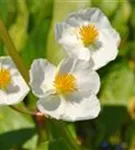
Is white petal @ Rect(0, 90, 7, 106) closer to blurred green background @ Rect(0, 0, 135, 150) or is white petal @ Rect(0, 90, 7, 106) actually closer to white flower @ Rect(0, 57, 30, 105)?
white flower @ Rect(0, 57, 30, 105)

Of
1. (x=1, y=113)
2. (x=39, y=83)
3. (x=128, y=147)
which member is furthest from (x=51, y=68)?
(x=128, y=147)

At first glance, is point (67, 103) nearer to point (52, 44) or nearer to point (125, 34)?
point (52, 44)

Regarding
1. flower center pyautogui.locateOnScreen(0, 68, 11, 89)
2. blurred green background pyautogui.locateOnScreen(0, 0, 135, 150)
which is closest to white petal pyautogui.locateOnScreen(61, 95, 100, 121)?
flower center pyautogui.locateOnScreen(0, 68, 11, 89)

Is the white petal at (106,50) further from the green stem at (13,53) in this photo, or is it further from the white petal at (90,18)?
the green stem at (13,53)

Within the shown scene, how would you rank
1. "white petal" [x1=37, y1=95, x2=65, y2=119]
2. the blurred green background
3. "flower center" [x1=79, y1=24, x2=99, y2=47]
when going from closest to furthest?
1. "white petal" [x1=37, y1=95, x2=65, y2=119]
2. "flower center" [x1=79, y1=24, x2=99, y2=47]
3. the blurred green background

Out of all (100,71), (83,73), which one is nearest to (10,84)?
(83,73)
